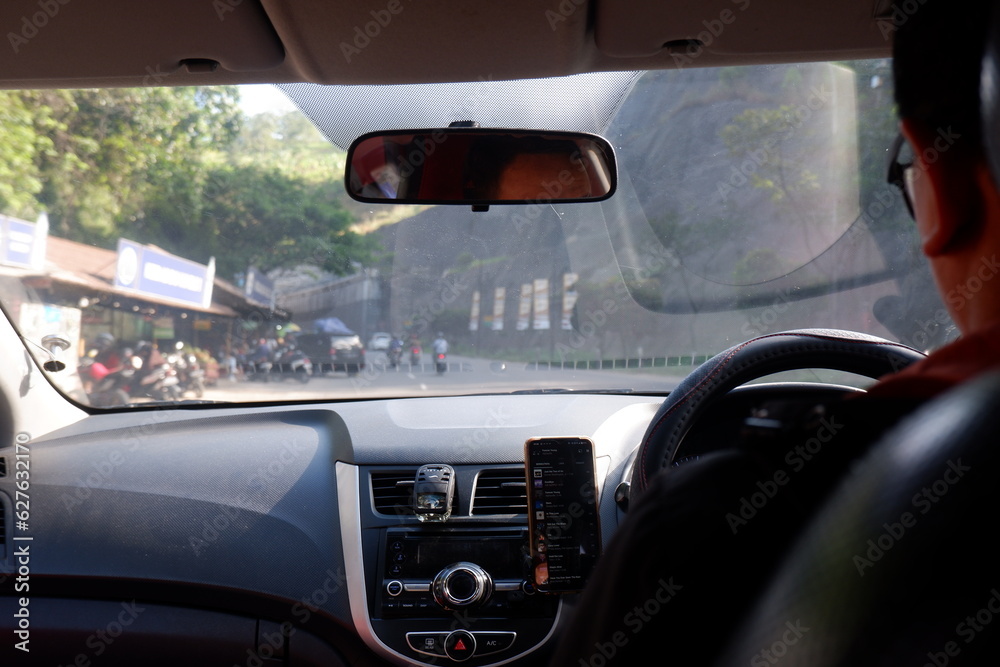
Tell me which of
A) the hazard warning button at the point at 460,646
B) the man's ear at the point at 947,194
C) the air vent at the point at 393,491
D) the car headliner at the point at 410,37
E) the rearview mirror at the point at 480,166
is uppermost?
the car headliner at the point at 410,37

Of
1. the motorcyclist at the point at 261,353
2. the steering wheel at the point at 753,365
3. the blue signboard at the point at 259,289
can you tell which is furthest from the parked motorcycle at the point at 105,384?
the steering wheel at the point at 753,365

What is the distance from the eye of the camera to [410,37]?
2.57m

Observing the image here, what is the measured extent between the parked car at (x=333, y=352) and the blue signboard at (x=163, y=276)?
1348 mm

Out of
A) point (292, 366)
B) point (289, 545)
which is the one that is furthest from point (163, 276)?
point (289, 545)

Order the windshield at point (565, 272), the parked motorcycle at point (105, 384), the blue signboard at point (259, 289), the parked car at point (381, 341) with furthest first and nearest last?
the blue signboard at point (259, 289) → the parked car at point (381, 341) → the parked motorcycle at point (105, 384) → the windshield at point (565, 272)

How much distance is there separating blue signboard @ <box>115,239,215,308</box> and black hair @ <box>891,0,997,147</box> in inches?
244

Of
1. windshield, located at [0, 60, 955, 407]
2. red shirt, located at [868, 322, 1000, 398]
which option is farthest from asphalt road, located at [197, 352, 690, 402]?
red shirt, located at [868, 322, 1000, 398]

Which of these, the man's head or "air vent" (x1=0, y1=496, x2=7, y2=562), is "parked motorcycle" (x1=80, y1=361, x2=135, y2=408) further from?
the man's head

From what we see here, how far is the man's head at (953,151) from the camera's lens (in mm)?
969

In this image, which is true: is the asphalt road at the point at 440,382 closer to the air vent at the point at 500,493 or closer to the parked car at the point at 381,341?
the parked car at the point at 381,341

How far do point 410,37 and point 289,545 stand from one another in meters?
2.12

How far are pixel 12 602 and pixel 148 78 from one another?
92.2 inches

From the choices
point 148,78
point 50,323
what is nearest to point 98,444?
point 50,323

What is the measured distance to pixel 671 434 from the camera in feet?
7.50
